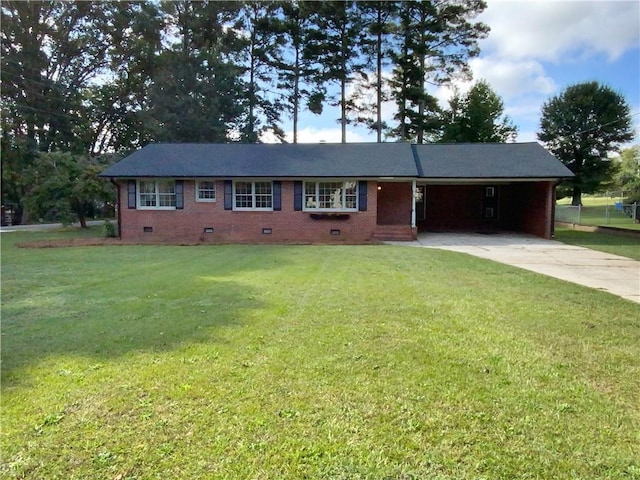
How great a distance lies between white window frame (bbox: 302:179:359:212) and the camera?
17.5 meters

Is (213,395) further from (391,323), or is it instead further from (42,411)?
(391,323)

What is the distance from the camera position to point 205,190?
704 inches

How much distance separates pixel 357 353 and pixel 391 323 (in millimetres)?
1069

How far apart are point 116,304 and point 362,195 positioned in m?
12.7

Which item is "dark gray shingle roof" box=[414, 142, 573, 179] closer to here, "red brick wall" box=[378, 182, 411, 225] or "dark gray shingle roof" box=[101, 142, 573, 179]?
"dark gray shingle roof" box=[101, 142, 573, 179]

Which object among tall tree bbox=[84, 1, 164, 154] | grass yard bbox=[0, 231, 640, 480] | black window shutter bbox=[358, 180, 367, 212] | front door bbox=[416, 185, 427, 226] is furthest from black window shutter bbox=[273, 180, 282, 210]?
tall tree bbox=[84, 1, 164, 154]

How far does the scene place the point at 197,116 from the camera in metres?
28.2

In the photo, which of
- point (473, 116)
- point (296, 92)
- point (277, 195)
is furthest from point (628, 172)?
point (277, 195)

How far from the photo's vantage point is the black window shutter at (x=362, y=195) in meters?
17.2

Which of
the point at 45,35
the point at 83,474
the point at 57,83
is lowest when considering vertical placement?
the point at 83,474

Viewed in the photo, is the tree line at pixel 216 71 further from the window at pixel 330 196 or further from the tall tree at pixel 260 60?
the window at pixel 330 196

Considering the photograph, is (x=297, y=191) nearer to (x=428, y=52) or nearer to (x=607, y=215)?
(x=428, y=52)

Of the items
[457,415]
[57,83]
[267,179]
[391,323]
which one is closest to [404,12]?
Answer: [267,179]

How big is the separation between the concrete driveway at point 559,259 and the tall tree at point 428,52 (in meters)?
15.4
